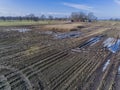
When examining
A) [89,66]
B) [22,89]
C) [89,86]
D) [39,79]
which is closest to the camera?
[22,89]

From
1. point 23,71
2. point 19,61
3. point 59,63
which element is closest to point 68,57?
point 59,63

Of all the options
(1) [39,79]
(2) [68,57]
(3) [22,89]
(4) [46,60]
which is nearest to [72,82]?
(1) [39,79]

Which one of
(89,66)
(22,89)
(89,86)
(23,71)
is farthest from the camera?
(89,66)

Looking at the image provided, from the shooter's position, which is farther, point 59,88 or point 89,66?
point 89,66

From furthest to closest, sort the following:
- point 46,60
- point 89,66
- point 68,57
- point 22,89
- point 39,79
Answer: point 68,57 < point 46,60 < point 89,66 < point 39,79 < point 22,89

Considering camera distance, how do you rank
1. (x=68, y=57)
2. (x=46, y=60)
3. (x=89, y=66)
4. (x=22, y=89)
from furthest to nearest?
(x=68, y=57) → (x=46, y=60) → (x=89, y=66) → (x=22, y=89)

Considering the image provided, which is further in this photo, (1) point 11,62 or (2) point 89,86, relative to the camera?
(1) point 11,62

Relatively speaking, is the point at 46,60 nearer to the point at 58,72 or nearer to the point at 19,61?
the point at 19,61

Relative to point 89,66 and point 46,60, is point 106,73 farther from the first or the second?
point 46,60

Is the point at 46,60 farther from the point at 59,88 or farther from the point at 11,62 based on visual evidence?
the point at 59,88
